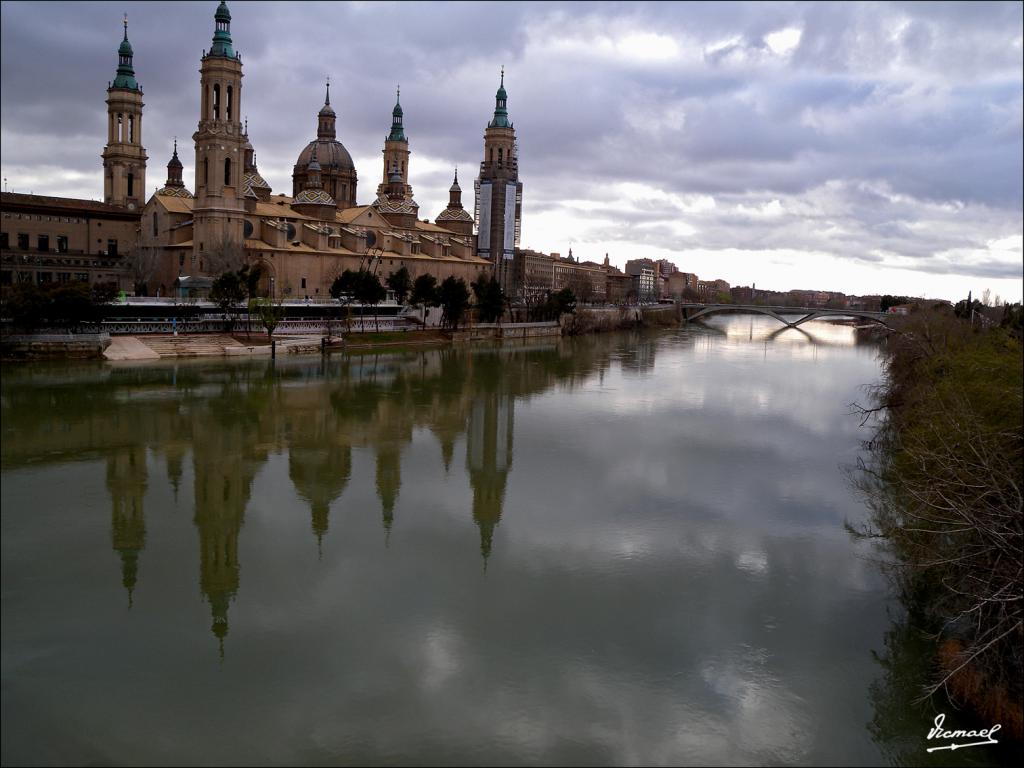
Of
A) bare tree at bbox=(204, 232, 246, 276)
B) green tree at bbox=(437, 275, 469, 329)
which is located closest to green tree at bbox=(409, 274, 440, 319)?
green tree at bbox=(437, 275, 469, 329)

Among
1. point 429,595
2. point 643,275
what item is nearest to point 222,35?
point 429,595

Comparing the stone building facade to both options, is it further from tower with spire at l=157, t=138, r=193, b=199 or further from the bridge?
the bridge

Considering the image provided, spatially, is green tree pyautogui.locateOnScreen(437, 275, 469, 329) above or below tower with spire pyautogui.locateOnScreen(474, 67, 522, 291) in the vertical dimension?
below

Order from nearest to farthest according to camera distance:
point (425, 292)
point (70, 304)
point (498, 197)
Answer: point (70, 304) < point (425, 292) < point (498, 197)

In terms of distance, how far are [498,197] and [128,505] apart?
39.6 meters

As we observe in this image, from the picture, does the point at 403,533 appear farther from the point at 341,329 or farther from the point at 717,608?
the point at 341,329

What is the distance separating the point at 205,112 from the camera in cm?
2867

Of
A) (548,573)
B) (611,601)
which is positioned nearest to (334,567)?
(548,573)

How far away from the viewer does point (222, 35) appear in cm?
2878

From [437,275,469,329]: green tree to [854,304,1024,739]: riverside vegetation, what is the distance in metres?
22.5

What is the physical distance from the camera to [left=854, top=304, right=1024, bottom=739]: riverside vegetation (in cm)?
553

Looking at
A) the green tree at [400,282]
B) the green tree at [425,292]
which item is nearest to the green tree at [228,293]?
the green tree at [425,292]

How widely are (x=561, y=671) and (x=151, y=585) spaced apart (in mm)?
3645

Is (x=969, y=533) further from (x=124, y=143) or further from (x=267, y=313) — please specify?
(x=124, y=143)
